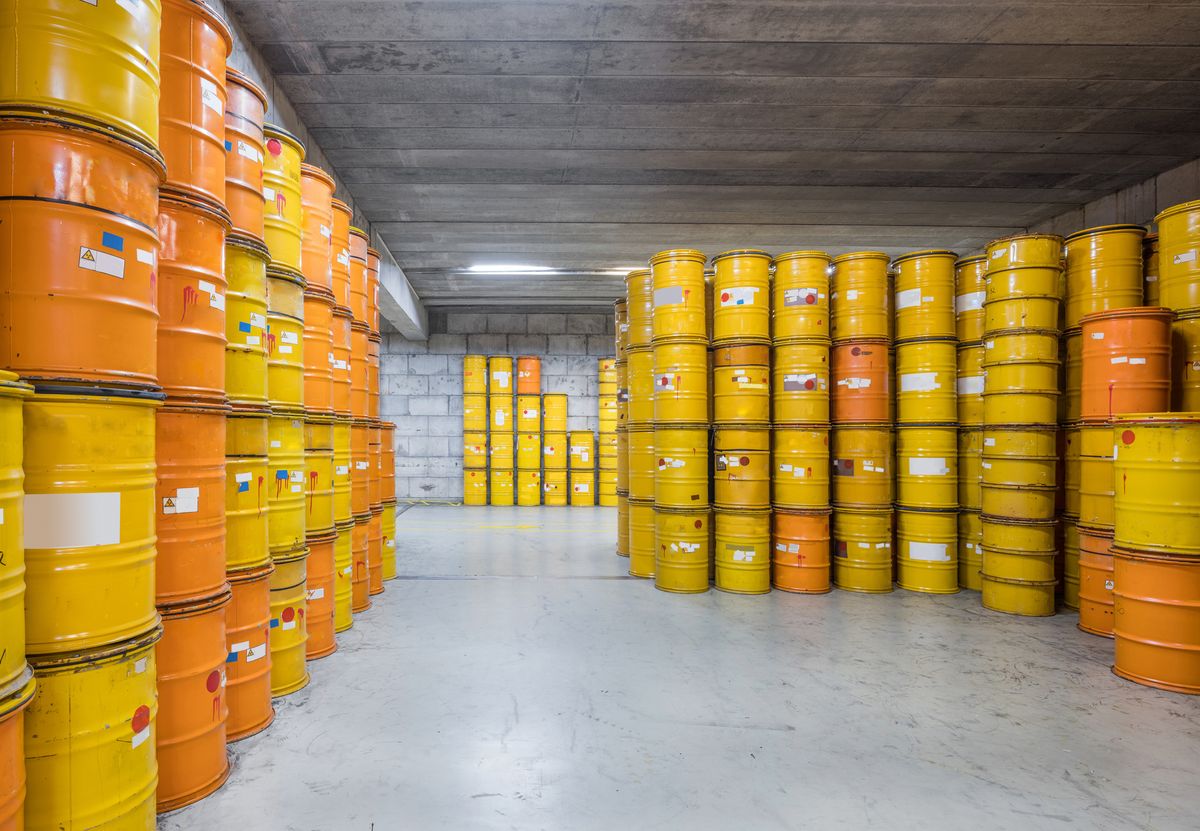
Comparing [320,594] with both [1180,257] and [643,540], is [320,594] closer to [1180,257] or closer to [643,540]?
[643,540]

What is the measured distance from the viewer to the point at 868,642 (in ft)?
15.0

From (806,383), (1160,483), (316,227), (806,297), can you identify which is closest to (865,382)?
(806,383)

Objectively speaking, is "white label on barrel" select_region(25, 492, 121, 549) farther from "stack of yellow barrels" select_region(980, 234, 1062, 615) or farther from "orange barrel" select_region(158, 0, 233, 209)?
"stack of yellow barrels" select_region(980, 234, 1062, 615)

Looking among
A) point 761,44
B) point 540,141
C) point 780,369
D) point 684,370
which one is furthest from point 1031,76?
point 540,141

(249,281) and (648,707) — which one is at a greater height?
(249,281)

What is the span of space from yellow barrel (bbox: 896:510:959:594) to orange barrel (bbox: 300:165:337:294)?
566 centimetres

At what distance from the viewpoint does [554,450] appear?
46.2ft

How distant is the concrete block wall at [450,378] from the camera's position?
580 inches

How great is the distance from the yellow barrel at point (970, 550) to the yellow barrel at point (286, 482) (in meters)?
6.10

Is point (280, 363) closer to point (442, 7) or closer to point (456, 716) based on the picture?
point (456, 716)

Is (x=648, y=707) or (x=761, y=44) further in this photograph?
(x=761, y=44)

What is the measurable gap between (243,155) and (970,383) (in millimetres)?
6509

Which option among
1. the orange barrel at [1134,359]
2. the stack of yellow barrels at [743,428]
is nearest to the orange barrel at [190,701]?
the stack of yellow barrels at [743,428]

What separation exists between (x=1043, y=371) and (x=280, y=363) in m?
5.98
